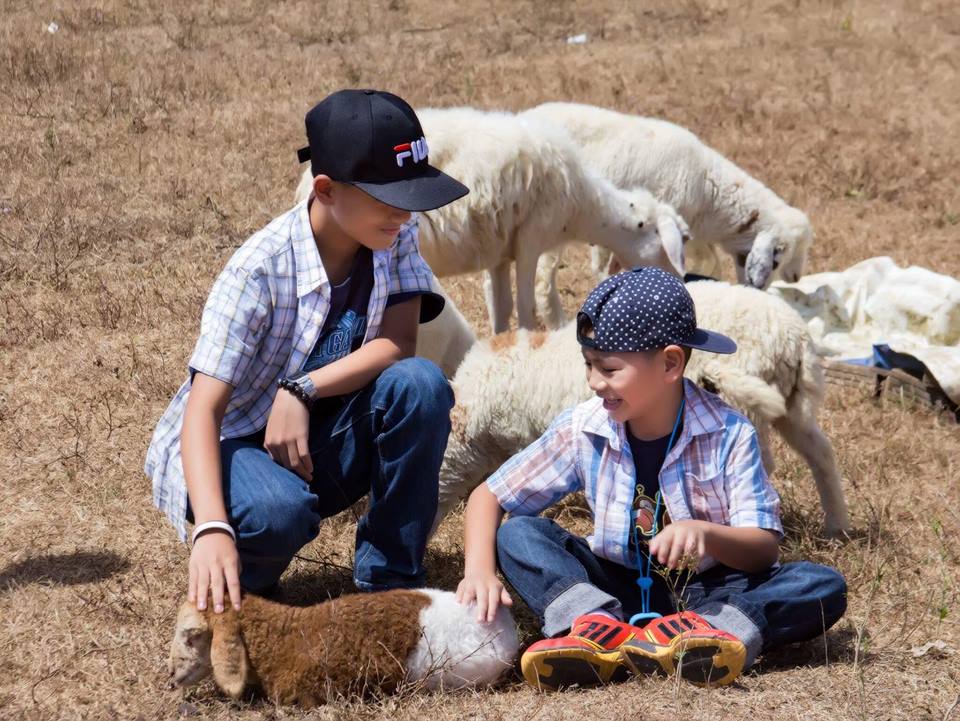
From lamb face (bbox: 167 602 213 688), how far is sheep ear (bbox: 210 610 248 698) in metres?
0.02

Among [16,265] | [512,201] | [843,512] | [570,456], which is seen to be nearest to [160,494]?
[570,456]

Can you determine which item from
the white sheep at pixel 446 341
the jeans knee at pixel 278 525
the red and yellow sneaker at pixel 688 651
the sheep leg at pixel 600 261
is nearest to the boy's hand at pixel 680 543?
the red and yellow sneaker at pixel 688 651

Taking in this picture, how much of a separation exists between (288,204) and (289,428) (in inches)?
231

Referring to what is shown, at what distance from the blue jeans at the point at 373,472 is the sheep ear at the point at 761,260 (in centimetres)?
549

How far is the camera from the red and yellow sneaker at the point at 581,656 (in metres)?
2.96

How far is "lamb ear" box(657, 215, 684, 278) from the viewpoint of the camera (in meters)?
7.16

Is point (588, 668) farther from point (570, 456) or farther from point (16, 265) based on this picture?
point (16, 265)

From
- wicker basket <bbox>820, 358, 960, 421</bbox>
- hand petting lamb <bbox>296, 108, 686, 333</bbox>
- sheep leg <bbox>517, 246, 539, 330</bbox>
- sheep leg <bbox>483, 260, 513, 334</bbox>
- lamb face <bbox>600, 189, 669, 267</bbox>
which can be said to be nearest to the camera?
wicker basket <bbox>820, 358, 960, 421</bbox>

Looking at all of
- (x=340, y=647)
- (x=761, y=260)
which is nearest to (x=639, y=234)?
(x=761, y=260)

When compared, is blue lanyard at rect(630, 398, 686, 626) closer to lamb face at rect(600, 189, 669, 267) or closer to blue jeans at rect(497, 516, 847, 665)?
blue jeans at rect(497, 516, 847, 665)

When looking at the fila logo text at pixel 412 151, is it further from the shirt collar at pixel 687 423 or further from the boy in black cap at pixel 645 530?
the shirt collar at pixel 687 423

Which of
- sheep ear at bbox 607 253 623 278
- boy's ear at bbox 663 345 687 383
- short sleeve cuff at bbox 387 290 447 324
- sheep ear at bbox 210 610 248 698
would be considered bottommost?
sheep ear at bbox 607 253 623 278

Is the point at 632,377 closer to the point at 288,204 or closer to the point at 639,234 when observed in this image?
the point at 639,234

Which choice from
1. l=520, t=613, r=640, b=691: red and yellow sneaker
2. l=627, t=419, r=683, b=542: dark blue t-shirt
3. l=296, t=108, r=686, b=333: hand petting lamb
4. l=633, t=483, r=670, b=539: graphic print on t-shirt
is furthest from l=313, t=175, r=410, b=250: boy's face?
l=296, t=108, r=686, b=333: hand petting lamb
